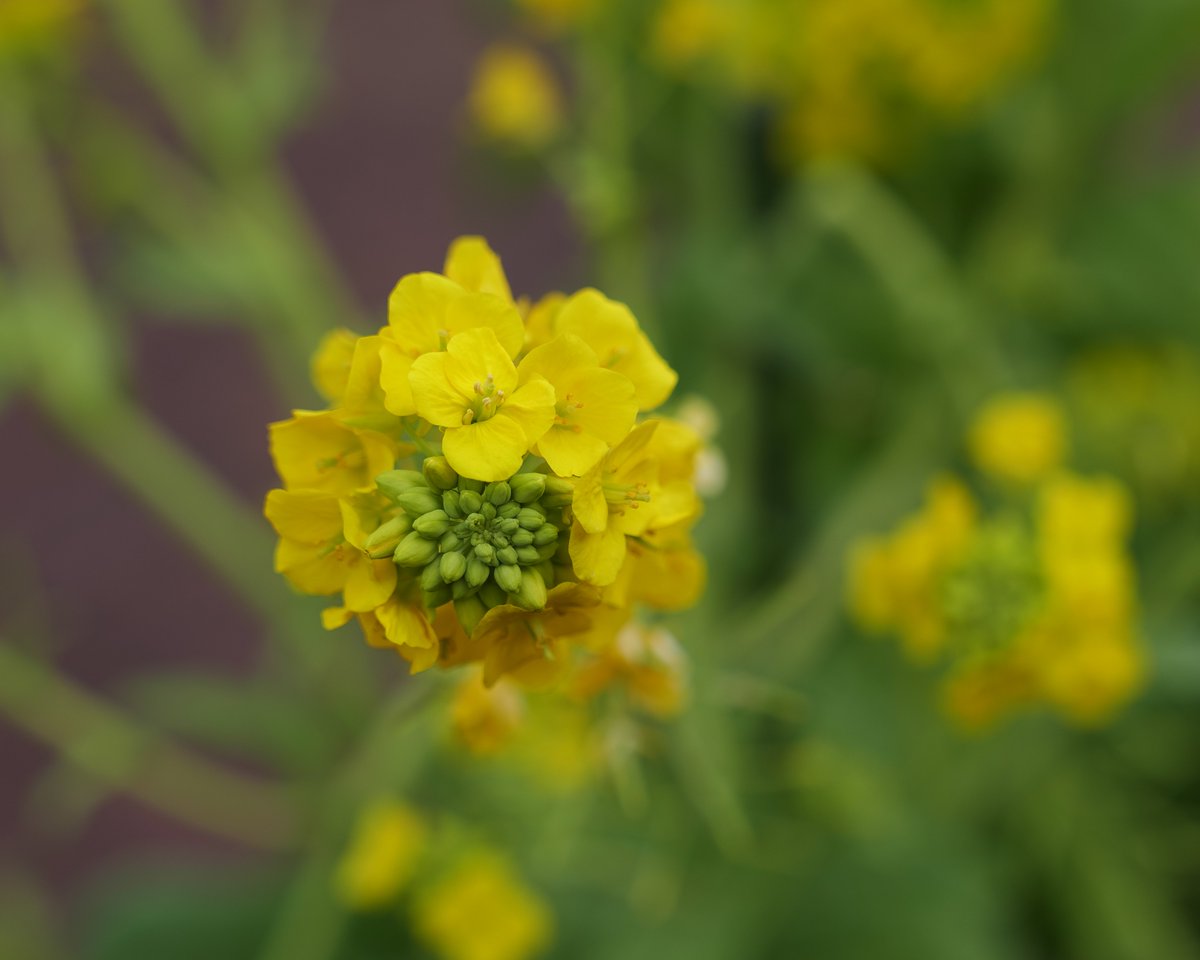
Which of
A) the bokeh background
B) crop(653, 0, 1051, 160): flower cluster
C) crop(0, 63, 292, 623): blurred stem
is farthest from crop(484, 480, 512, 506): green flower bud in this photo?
crop(0, 63, 292, 623): blurred stem

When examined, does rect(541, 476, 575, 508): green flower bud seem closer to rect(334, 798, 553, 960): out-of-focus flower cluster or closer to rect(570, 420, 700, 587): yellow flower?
rect(570, 420, 700, 587): yellow flower

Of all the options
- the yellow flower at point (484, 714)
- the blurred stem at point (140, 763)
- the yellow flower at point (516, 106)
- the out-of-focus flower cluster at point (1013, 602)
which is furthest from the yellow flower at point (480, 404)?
the blurred stem at point (140, 763)

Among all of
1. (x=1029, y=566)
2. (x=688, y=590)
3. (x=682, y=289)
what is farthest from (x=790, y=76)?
(x=688, y=590)

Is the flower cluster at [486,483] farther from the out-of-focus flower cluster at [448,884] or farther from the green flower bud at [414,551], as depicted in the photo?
the out-of-focus flower cluster at [448,884]

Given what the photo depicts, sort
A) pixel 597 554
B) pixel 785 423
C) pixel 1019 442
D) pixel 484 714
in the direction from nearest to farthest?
pixel 597 554
pixel 484 714
pixel 1019 442
pixel 785 423

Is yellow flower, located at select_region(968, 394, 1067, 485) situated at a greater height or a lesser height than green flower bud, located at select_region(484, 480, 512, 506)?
lesser

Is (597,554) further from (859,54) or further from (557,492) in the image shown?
(859,54)

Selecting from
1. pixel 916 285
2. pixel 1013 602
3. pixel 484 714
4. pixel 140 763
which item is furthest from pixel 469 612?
pixel 140 763
